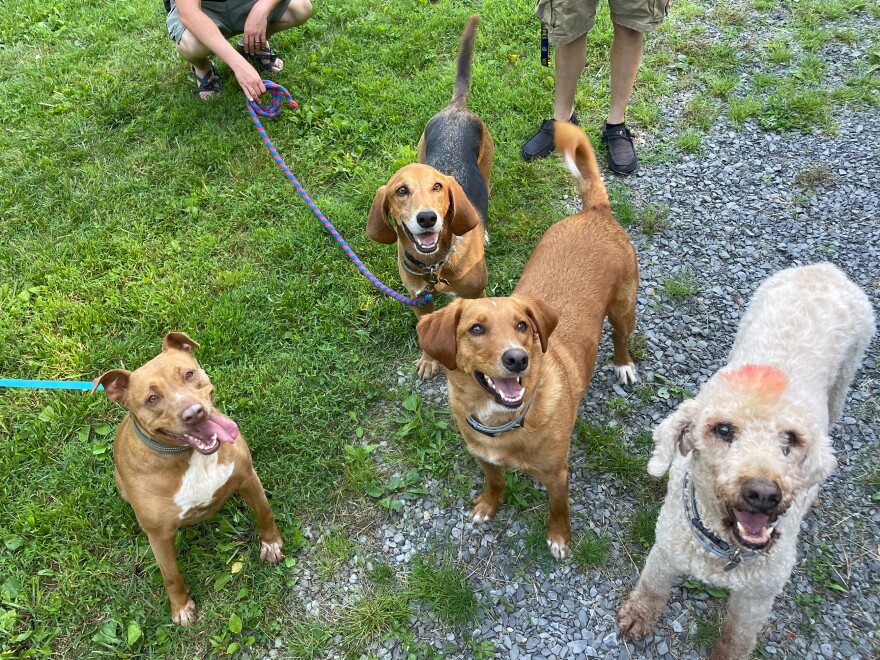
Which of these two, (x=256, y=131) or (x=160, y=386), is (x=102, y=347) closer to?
(x=160, y=386)

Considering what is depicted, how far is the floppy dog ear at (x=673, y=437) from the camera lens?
262 centimetres

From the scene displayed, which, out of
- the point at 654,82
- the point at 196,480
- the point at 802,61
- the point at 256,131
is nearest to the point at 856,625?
the point at 196,480

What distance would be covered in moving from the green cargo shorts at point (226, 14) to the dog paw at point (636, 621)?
22.4 ft

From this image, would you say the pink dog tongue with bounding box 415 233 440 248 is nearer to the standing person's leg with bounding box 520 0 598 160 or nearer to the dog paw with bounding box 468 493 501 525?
the dog paw with bounding box 468 493 501 525

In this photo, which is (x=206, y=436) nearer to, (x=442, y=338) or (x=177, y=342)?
(x=177, y=342)

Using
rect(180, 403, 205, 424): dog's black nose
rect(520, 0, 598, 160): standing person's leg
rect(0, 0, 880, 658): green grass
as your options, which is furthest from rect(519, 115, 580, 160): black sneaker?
rect(180, 403, 205, 424): dog's black nose

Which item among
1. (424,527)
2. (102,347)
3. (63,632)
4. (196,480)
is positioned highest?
(196,480)

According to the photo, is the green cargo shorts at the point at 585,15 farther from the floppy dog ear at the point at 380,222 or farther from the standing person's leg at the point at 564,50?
the floppy dog ear at the point at 380,222

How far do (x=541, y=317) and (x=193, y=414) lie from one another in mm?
1868

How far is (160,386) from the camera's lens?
2896 millimetres

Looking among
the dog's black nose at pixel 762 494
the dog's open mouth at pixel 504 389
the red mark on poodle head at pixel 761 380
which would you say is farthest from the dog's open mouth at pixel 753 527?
the dog's open mouth at pixel 504 389

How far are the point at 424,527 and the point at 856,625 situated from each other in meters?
2.40

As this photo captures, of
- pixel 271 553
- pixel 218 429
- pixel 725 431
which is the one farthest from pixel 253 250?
pixel 725 431

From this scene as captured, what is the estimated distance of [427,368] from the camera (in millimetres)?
4309
